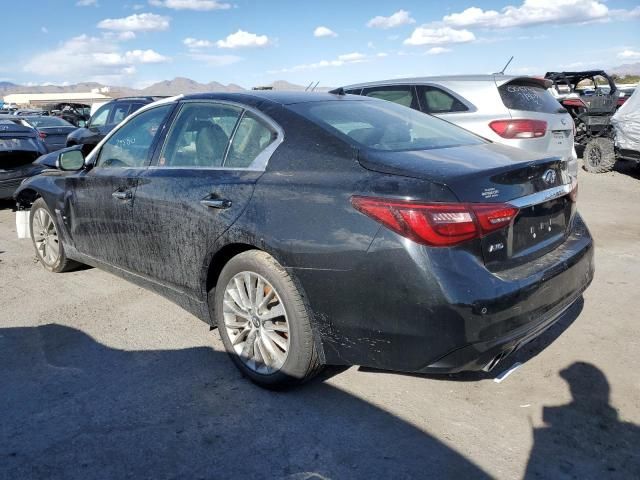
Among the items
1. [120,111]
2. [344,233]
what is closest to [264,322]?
[344,233]

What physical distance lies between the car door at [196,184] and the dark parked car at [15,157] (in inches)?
206

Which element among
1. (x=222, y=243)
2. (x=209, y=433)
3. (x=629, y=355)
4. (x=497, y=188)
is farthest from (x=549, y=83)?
(x=209, y=433)

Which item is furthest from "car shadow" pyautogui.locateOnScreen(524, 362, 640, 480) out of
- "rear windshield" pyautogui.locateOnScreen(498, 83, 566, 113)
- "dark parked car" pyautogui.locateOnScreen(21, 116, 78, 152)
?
"dark parked car" pyautogui.locateOnScreen(21, 116, 78, 152)

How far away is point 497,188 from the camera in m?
2.61

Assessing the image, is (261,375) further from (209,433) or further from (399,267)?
(399,267)

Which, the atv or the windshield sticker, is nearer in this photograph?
the windshield sticker

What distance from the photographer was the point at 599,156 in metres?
11.1

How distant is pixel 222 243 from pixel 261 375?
76 cm

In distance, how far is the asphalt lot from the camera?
8.11 ft

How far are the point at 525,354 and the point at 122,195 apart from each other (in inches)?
113

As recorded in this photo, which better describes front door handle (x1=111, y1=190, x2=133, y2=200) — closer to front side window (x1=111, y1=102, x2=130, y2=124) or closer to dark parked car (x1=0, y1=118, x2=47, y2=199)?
dark parked car (x1=0, y1=118, x2=47, y2=199)

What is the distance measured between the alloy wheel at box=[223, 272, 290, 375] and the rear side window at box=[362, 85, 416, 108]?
15.2 ft

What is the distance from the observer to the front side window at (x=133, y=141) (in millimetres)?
3947

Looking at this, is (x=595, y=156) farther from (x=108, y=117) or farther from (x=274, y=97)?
(x=108, y=117)
